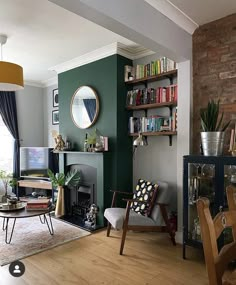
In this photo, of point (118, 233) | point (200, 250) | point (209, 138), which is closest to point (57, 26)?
point (209, 138)

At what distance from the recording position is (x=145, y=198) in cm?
320

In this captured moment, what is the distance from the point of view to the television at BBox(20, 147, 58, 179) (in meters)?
5.25

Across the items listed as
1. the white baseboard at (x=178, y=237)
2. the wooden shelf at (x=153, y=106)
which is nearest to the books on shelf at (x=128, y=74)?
the wooden shelf at (x=153, y=106)

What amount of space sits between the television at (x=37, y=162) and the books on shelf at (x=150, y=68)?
240 centimetres

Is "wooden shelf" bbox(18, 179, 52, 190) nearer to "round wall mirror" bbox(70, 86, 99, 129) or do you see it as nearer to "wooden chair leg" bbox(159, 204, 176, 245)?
"round wall mirror" bbox(70, 86, 99, 129)

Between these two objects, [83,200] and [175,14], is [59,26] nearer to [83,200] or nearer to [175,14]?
[175,14]

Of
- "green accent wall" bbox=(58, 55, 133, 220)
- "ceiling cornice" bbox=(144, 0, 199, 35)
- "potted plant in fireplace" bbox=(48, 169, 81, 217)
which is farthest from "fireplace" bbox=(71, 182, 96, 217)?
"ceiling cornice" bbox=(144, 0, 199, 35)

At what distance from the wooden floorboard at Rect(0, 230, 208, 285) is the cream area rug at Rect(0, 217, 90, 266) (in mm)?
129

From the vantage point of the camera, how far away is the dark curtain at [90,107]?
414 centimetres

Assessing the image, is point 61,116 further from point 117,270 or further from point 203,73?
point 117,270

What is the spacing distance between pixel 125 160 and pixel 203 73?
67.1 inches

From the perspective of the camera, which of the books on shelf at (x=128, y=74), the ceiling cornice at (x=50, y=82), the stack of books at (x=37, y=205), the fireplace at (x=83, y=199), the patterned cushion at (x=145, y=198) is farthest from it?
the ceiling cornice at (x=50, y=82)

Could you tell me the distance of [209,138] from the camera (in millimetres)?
2670

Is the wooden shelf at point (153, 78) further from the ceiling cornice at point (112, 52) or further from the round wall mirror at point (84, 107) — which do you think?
the round wall mirror at point (84, 107)
